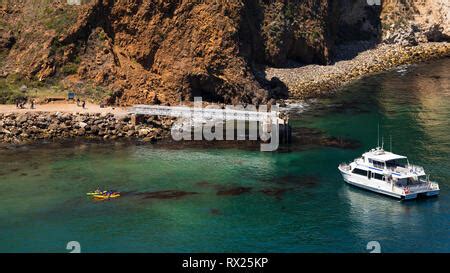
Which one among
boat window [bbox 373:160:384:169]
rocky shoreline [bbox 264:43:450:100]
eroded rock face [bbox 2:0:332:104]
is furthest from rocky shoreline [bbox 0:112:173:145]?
rocky shoreline [bbox 264:43:450:100]

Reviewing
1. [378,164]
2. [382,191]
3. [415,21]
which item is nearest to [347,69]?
[415,21]

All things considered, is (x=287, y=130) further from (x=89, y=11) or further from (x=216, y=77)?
(x=89, y=11)

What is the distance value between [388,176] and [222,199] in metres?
18.1

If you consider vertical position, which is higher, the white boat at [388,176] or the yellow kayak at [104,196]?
the white boat at [388,176]

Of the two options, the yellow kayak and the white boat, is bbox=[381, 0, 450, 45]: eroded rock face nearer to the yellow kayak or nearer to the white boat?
the white boat

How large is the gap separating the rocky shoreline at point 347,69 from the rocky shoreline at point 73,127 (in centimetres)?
3361

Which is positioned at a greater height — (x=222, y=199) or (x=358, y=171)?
(x=358, y=171)

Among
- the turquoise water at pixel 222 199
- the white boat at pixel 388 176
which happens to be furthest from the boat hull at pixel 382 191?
the turquoise water at pixel 222 199

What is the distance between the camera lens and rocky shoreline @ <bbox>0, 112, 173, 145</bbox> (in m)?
97.1

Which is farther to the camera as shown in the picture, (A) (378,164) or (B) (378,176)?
(A) (378,164)

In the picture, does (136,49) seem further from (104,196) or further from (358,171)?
(358,171)

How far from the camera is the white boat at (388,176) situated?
7450 centimetres

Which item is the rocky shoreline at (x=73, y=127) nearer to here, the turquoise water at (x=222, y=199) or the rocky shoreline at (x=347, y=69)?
the turquoise water at (x=222, y=199)

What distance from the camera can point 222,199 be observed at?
74500mm
